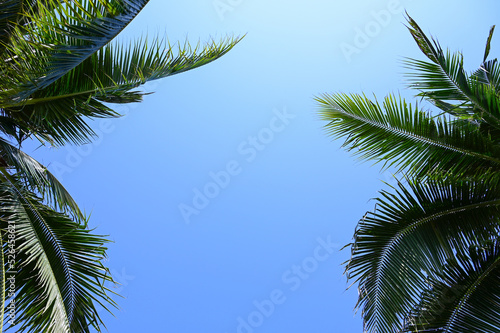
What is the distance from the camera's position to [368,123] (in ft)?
21.4

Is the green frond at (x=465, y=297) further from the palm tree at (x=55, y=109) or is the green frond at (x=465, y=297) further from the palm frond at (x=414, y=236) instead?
the palm tree at (x=55, y=109)

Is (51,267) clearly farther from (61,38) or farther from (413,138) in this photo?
(413,138)

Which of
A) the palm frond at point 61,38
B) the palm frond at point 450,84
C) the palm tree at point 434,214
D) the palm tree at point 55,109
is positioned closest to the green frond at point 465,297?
the palm tree at point 434,214

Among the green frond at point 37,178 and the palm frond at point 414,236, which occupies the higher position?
the green frond at point 37,178

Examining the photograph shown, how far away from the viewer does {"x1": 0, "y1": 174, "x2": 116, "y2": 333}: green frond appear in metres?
5.08

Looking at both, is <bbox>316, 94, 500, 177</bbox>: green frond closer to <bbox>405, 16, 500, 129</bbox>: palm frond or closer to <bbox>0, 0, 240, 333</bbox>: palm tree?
<bbox>405, 16, 500, 129</bbox>: palm frond

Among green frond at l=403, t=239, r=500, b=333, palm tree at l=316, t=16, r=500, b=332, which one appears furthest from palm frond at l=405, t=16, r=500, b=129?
green frond at l=403, t=239, r=500, b=333

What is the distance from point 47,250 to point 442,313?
14.7ft

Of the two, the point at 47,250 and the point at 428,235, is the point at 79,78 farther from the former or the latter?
the point at 428,235

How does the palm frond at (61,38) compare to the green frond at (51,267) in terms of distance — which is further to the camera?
the green frond at (51,267)

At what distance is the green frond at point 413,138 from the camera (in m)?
6.19

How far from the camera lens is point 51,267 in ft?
17.3

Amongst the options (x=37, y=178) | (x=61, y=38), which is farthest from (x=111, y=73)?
(x=37, y=178)

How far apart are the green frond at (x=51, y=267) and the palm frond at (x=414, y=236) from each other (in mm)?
2917
